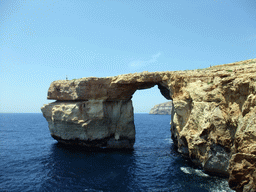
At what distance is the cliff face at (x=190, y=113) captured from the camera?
41.1 ft

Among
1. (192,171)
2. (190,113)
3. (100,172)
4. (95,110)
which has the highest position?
(95,110)

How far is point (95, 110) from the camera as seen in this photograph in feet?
90.5

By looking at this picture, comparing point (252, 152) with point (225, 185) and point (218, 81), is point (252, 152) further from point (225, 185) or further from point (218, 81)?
point (218, 81)

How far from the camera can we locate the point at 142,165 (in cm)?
2180

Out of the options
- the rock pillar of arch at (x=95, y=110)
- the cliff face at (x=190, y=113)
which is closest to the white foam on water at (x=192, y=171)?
the cliff face at (x=190, y=113)

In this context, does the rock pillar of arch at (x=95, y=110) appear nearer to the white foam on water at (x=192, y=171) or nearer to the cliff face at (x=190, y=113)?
the cliff face at (x=190, y=113)

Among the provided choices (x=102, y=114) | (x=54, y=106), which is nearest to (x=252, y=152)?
(x=102, y=114)

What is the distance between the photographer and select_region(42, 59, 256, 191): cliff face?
1253 centimetres

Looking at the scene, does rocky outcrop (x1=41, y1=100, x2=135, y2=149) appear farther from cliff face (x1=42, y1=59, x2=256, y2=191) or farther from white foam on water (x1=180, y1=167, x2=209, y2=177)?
white foam on water (x1=180, y1=167, x2=209, y2=177)

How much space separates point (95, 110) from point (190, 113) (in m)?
15.1

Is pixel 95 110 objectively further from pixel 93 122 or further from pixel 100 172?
pixel 100 172

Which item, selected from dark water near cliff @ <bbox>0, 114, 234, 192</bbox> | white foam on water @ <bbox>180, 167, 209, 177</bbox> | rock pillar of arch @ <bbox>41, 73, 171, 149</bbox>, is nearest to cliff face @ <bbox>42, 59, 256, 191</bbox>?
rock pillar of arch @ <bbox>41, 73, 171, 149</bbox>

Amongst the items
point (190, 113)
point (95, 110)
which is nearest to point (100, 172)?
point (95, 110)

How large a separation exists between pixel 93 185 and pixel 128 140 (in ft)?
46.5
